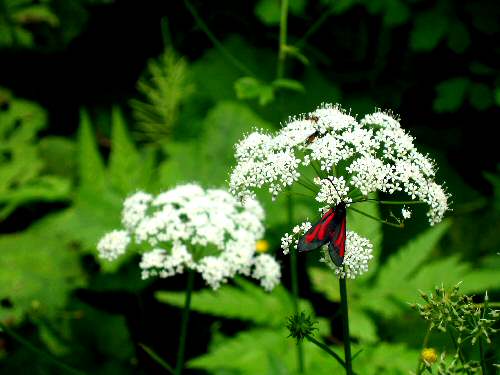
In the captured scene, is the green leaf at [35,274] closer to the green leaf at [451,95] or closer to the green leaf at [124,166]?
the green leaf at [124,166]

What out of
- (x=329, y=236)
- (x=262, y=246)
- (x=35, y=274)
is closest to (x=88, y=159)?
(x=35, y=274)

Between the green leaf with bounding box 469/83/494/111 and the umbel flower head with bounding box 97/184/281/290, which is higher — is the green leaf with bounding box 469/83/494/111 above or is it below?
above

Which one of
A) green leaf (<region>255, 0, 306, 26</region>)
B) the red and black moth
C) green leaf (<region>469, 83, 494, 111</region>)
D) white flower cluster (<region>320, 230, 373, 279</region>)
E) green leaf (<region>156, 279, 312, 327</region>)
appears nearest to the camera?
the red and black moth

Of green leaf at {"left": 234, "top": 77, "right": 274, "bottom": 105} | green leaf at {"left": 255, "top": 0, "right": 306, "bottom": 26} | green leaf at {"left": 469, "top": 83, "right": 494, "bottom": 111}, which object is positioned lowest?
green leaf at {"left": 234, "top": 77, "right": 274, "bottom": 105}

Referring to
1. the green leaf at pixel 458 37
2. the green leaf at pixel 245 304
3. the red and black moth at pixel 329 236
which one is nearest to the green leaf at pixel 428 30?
the green leaf at pixel 458 37

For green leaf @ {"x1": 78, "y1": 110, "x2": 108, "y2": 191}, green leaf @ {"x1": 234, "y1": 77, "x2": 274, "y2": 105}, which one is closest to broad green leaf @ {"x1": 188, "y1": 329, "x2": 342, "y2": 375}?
green leaf @ {"x1": 234, "y1": 77, "x2": 274, "y2": 105}

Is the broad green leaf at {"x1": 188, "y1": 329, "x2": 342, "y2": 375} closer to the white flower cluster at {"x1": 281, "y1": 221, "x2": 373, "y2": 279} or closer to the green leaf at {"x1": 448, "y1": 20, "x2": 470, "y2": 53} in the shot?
the white flower cluster at {"x1": 281, "y1": 221, "x2": 373, "y2": 279}

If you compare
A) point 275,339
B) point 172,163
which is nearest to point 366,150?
point 275,339
